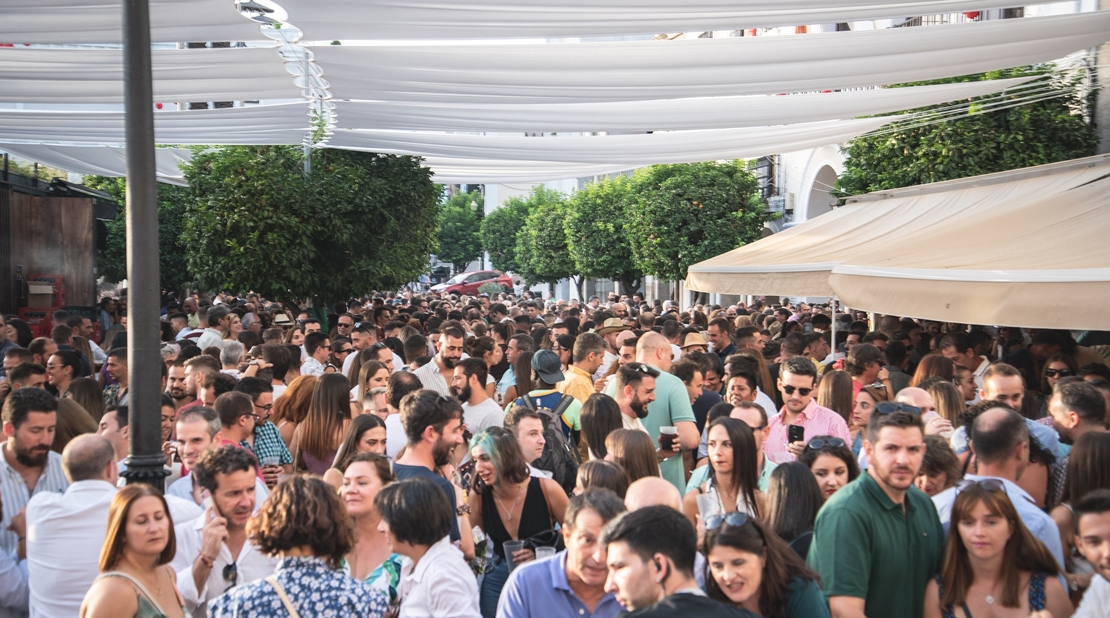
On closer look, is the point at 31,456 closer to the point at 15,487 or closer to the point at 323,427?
the point at 15,487

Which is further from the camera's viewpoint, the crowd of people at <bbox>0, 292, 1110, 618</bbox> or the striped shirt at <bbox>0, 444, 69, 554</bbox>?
the striped shirt at <bbox>0, 444, 69, 554</bbox>

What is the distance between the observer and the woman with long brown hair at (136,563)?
3.53 metres

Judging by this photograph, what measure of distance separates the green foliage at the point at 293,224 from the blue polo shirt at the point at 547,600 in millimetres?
10800

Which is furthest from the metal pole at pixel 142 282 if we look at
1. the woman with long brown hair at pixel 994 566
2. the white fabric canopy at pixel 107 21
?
the white fabric canopy at pixel 107 21

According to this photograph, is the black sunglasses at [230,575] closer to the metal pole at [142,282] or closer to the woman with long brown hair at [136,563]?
the woman with long brown hair at [136,563]

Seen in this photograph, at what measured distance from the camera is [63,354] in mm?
8703

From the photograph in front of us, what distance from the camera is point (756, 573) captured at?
3412 mm

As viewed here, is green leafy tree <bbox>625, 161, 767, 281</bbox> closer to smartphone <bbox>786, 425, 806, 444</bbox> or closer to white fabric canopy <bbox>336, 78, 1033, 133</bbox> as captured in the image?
white fabric canopy <bbox>336, 78, 1033, 133</bbox>

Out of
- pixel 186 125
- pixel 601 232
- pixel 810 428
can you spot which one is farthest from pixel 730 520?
pixel 601 232

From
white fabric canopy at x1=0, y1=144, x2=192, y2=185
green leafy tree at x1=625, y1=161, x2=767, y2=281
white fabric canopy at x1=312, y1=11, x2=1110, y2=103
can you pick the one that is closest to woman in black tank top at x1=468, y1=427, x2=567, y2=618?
white fabric canopy at x1=312, y1=11, x2=1110, y2=103

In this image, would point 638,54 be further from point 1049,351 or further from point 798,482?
point 798,482

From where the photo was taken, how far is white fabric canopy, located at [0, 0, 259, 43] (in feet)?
25.9

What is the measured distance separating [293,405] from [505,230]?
47711mm

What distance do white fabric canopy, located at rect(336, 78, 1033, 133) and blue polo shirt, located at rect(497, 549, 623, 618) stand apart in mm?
8627
